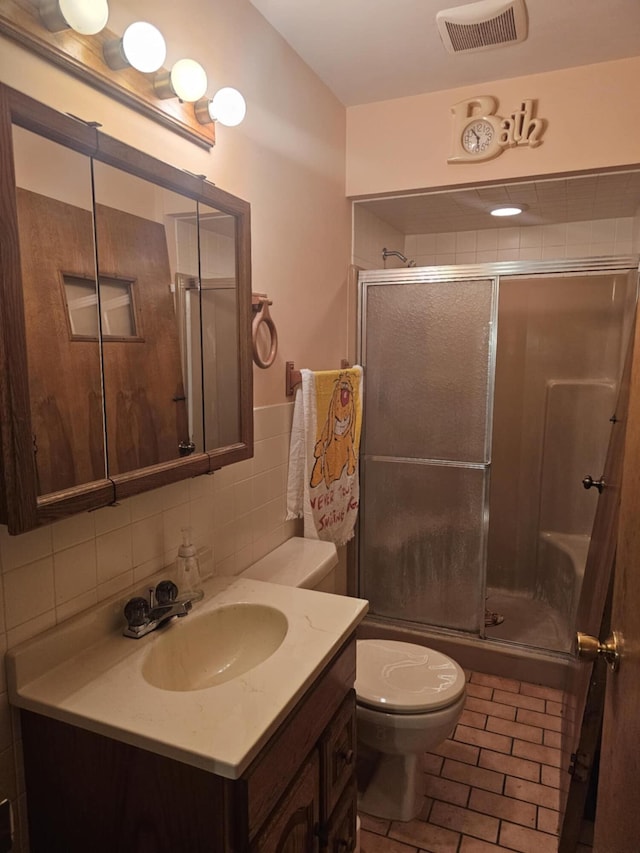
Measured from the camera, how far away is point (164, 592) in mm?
1373

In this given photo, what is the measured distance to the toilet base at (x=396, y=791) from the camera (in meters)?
1.83

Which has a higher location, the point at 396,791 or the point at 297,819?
the point at 297,819

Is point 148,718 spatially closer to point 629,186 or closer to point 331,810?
point 331,810

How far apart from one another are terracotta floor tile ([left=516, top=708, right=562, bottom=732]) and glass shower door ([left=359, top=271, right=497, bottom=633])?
415 millimetres

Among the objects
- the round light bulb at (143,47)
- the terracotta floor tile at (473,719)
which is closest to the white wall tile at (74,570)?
the round light bulb at (143,47)

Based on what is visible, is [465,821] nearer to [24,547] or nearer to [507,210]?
[24,547]

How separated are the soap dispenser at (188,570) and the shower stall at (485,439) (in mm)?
1446

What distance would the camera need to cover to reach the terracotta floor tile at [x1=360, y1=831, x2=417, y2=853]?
1723 mm

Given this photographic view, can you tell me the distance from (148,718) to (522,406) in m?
2.78

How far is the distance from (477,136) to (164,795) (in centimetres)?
243

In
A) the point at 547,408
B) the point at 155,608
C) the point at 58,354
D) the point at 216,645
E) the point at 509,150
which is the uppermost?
the point at 509,150

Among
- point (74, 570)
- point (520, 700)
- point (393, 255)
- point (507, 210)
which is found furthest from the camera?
point (393, 255)

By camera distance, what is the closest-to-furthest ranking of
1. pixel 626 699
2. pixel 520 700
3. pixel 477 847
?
1. pixel 626 699
2. pixel 477 847
3. pixel 520 700

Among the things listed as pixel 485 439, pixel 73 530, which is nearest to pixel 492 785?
pixel 485 439
